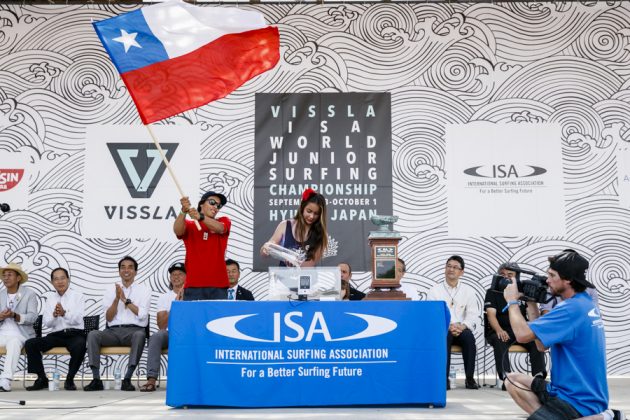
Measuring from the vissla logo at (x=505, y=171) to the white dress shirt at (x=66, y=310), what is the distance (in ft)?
13.1

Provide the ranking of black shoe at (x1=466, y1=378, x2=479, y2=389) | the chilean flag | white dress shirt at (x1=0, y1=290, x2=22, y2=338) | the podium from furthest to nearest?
white dress shirt at (x1=0, y1=290, x2=22, y2=338)
black shoe at (x1=466, y1=378, x2=479, y2=389)
the chilean flag
the podium

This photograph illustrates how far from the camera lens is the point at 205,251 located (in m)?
5.20

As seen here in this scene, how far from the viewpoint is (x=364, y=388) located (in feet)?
14.1

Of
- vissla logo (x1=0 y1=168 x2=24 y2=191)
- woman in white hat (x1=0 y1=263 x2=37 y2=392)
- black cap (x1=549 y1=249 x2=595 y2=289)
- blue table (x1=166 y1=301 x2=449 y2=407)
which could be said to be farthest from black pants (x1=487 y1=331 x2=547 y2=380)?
vissla logo (x1=0 y1=168 x2=24 y2=191)

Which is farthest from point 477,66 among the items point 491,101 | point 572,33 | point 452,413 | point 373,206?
point 452,413

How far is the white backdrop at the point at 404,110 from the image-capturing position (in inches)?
301

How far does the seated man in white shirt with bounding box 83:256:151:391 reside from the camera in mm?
6555

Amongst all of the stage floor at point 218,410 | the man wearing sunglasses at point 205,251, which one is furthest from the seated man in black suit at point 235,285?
the man wearing sunglasses at point 205,251

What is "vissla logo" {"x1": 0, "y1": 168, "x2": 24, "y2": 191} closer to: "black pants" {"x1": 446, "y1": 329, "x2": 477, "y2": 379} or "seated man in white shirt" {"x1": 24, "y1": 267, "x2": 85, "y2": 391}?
"seated man in white shirt" {"x1": 24, "y1": 267, "x2": 85, "y2": 391}

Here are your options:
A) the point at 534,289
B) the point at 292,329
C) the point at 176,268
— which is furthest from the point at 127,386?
the point at 534,289

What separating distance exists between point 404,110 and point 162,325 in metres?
3.25

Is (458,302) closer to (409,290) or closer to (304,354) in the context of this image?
(409,290)

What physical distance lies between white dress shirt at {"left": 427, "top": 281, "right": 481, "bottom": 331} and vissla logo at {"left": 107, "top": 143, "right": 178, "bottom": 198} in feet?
9.82

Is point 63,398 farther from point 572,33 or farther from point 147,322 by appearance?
point 572,33
